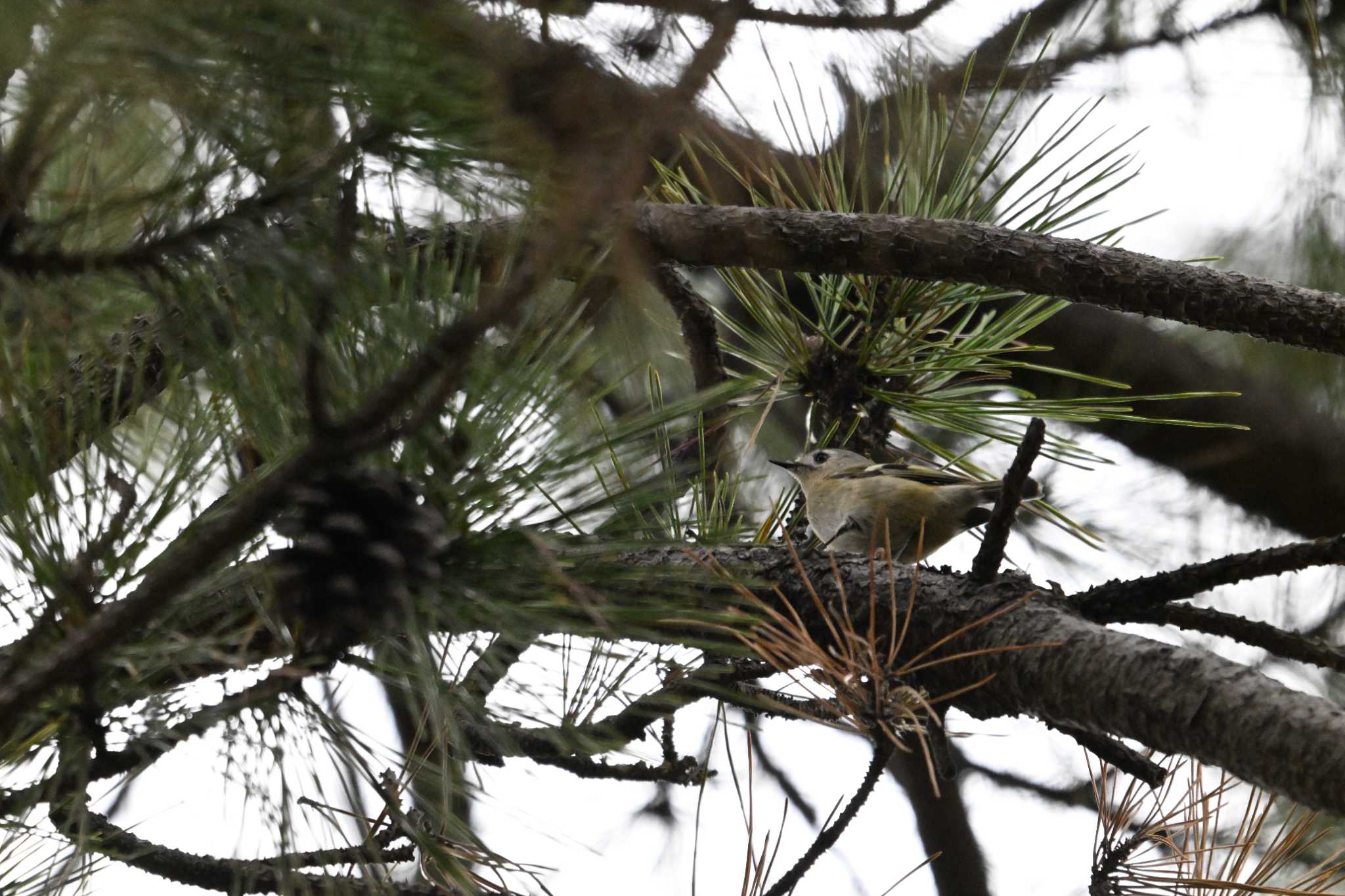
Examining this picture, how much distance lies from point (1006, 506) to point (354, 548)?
0.54m

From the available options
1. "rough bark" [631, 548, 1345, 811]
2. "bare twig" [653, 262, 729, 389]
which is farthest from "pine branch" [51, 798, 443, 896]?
"bare twig" [653, 262, 729, 389]

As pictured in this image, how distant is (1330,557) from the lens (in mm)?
885

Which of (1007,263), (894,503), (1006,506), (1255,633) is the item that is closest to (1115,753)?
(1255,633)

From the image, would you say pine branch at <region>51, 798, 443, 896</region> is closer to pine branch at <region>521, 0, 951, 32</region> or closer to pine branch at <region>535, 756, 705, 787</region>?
pine branch at <region>535, 756, 705, 787</region>

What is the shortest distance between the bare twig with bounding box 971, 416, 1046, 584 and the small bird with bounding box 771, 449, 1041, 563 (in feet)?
1.94

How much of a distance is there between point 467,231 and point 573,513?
0.96ft

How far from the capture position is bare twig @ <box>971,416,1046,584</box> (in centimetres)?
90

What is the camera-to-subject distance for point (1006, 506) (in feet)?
3.13

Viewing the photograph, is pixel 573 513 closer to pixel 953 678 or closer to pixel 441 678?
pixel 441 678

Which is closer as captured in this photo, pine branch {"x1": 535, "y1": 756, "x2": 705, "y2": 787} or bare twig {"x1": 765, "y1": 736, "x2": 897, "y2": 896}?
bare twig {"x1": 765, "y1": 736, "x2": 897, "y2": 896}

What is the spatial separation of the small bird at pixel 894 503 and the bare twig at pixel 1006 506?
1.94ft

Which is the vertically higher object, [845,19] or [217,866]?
[845,19]

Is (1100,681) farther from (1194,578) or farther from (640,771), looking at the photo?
(640,771)

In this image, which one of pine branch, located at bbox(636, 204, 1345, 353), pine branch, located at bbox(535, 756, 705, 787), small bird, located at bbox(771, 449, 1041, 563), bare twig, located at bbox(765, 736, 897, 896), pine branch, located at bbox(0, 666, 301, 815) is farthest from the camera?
small bird, located at bbox(771, 449, 1041, 563)
